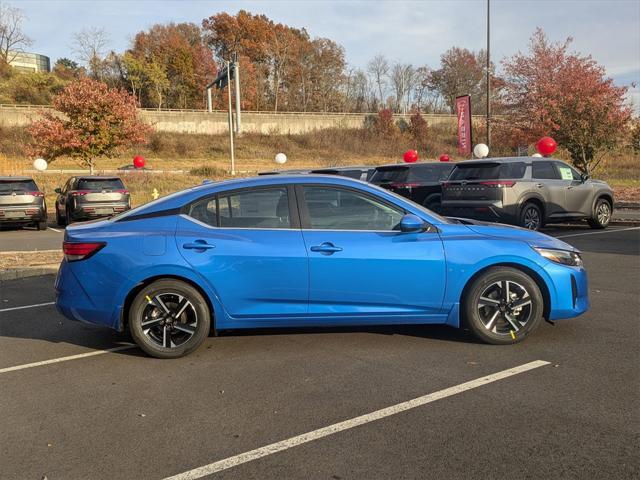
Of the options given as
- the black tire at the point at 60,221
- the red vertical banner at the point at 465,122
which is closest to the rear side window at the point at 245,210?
the black tire at the point at 60,221

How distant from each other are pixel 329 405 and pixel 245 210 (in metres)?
1.92

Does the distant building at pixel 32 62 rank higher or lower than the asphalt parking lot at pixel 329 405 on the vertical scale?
higher

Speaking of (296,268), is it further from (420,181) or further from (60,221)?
(60,221)

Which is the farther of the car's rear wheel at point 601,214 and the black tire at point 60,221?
the black tire at point 60,221

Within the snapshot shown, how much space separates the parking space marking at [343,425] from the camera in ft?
10.2

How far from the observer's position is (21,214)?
1661 cm

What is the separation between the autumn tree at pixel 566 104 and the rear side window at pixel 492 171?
1099 cm

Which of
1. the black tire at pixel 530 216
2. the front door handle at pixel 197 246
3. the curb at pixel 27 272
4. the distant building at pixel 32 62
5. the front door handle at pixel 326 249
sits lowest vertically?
the curb at pixel 27 272

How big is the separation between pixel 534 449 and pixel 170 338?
10.0 ft

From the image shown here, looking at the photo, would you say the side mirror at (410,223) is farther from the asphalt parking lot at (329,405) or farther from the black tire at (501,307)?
the asphalt parking lot at (329,405)

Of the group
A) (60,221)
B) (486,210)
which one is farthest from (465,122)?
(60,221)

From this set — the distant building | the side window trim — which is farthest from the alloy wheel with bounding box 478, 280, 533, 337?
the distant building

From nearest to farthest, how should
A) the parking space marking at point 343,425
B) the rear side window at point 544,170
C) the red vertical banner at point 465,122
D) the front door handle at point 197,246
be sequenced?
1. the parking space marking at point 343,425
2. the front door handle at point 197,246
3. the rear side window at point 544,170
4. the red vertical banner at point 465,122

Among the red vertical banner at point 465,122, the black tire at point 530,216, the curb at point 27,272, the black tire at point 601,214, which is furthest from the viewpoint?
the red vertical banner at point 465,122
